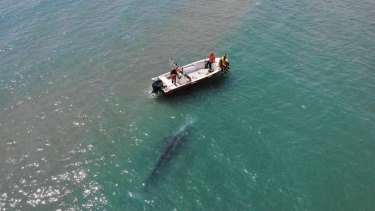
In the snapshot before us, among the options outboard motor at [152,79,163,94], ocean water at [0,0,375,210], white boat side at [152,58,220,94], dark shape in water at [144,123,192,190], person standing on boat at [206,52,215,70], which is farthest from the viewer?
person standing on boat at [206,52,215,70]

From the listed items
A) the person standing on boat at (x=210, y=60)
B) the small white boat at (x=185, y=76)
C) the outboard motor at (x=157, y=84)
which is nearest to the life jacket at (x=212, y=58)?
the person standing on boat at (x=210, y=60)

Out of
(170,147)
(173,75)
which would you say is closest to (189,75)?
(173,75)

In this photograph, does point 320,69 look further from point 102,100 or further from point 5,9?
point 5,9

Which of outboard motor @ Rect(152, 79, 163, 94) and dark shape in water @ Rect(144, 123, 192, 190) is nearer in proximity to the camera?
dark shape in water @ Rect(144, 123, 192, 190)

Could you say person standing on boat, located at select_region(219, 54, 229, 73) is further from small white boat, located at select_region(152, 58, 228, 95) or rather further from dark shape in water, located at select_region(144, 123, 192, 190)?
dark shape in water, located at select_region(144, 123, 192, 190)

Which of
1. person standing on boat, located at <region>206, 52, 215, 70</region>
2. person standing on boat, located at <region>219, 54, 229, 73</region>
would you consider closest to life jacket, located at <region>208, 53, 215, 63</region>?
person standing on boat, located at <region>206, 52, 215, 70</region>

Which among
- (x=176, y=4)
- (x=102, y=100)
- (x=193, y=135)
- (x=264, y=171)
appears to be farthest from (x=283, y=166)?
(x=176, y=4)

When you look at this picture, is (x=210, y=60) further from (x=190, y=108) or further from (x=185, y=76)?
(x=190, y=108)

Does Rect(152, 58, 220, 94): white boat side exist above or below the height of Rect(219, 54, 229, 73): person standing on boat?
below
